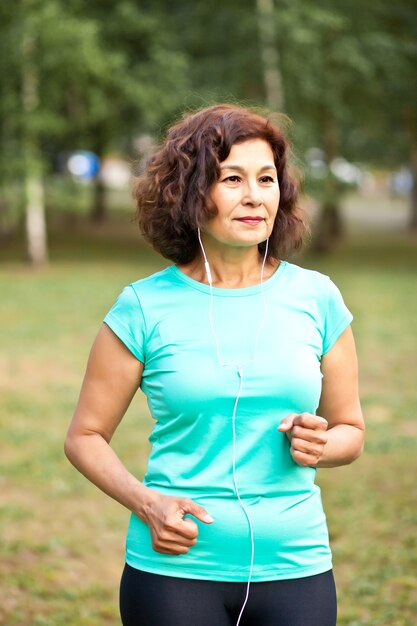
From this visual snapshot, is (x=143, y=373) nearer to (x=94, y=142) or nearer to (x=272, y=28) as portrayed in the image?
(x=272, y=28)

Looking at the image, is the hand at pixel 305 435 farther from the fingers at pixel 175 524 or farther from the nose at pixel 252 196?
the nose at pixel 252 196

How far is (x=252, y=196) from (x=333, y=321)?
37cm

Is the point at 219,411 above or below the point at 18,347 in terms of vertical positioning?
above

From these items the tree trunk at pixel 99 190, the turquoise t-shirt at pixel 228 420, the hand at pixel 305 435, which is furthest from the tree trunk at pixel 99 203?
the hand at pixel 305 435

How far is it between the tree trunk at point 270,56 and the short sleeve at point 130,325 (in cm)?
2200

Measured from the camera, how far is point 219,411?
2432mm

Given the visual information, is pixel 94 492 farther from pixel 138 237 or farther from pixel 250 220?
pixel 138 237

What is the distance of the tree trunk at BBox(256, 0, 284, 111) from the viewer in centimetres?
2455

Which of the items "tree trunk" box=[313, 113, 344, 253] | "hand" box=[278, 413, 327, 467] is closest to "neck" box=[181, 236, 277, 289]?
"hand" box=[278, 413, 327, 467]

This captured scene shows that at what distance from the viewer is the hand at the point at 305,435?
2.37 m

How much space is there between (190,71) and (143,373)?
23.9 m

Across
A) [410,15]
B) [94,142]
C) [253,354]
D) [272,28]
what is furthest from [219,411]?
[94,142]

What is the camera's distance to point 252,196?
8.36 ft

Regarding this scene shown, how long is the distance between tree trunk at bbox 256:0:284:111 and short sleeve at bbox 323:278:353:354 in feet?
71.7
